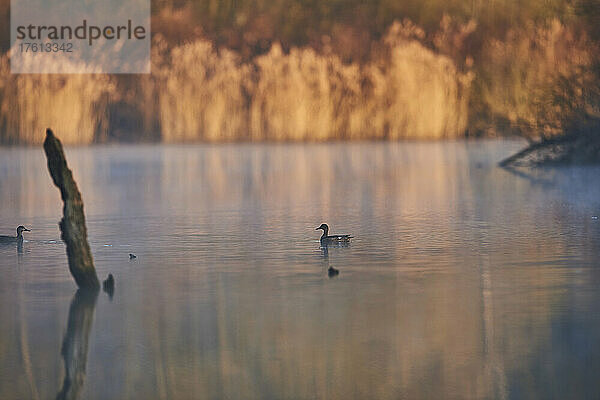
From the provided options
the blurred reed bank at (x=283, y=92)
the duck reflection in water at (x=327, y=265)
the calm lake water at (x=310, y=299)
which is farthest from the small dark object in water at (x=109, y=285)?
the blurred reed bank at (x=283, y=92)

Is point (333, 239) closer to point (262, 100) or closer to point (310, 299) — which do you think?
point (310, 299)

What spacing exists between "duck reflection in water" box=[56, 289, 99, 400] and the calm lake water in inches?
0.5

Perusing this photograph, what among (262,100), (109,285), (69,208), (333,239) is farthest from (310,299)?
(262,100)

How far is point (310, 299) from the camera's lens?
5148 millimetres

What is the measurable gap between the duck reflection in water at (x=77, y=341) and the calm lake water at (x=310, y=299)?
0.04 feet

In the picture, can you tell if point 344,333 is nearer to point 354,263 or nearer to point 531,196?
point 354,263

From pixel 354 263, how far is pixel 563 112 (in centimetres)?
704

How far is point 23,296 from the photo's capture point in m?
5.35

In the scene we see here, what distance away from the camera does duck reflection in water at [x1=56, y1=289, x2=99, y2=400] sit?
12.3 feet

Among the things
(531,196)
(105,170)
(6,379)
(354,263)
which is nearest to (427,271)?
(354,263)

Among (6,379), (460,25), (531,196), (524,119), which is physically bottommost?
(6,379)

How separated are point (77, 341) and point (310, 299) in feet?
3.64

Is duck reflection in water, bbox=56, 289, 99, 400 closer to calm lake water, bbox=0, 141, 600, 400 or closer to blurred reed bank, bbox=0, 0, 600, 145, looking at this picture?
calm lake water, bbox=0, 141, 600, 400

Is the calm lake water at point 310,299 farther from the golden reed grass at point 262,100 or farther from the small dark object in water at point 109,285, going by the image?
the golden reed grass at point 262,100
